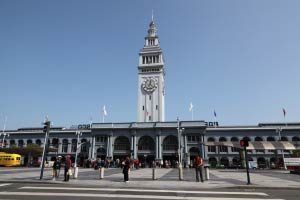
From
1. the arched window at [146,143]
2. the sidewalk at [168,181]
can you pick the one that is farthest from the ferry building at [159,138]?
the sidewalk at [168,181]

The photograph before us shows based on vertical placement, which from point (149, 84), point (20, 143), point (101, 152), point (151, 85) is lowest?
point (101, 152)

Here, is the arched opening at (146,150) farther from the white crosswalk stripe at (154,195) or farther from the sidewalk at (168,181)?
the white crosswalk stripe at (154,195)

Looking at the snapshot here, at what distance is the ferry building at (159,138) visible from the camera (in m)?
64.9

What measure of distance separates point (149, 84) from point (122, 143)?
22026 mm

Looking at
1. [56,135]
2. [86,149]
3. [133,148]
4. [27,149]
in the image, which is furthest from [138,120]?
[27,149]

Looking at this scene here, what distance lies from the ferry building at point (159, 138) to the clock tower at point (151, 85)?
1.06ft

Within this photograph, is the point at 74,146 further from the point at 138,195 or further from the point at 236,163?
the point at 138,195

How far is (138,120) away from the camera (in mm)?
77125

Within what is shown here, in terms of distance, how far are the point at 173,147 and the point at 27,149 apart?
36348 millimetres

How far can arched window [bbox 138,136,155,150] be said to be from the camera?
224 ft

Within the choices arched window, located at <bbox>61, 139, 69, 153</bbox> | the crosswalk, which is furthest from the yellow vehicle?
the crosswalk

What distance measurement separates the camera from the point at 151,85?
80.4 meters

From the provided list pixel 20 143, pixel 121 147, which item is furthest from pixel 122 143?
pixel 20 143

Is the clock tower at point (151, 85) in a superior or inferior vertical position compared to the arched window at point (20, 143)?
superior
